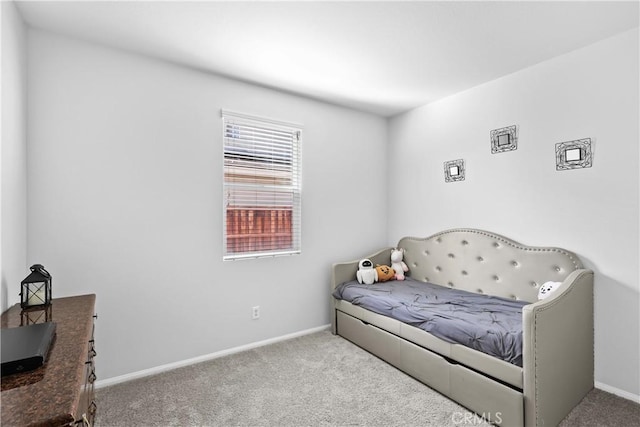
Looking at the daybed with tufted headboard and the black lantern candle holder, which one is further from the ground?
the black lantern candle holder

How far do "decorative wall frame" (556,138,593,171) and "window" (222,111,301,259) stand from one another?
88.2 inches

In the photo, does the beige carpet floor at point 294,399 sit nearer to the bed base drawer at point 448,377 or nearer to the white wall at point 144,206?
the bed base drawer at point 448,377

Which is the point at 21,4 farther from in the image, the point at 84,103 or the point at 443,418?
the point at 443,418

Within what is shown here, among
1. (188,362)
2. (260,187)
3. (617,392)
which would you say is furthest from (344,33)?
(617,392)

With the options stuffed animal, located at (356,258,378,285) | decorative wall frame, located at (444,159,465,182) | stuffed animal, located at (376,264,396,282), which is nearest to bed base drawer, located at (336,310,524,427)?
stuffed animal, located at (356,258,378,285)

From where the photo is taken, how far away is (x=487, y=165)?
294 centimetres

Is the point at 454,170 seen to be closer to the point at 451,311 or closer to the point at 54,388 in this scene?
the point at 451,311

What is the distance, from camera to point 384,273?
132 inches

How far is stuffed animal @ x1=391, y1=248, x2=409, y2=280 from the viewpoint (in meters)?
3.47

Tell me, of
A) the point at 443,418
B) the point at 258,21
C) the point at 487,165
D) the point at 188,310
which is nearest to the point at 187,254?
the point at 188,310

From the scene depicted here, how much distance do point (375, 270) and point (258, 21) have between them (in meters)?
2.48

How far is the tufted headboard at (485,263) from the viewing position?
2.45 m

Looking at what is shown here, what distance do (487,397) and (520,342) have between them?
0.40 meters

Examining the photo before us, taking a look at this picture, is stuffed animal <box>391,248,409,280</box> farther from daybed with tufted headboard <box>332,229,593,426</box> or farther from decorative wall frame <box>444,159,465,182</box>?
decorative wall frame <box>444,159,465,182</box>
